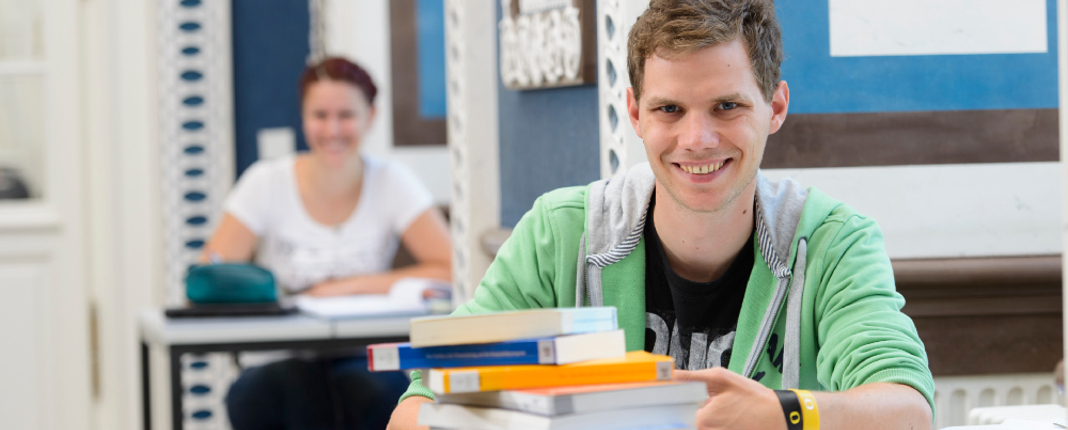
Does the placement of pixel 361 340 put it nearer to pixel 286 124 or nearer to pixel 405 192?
pixel 405 192

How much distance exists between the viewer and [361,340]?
97.2 inches

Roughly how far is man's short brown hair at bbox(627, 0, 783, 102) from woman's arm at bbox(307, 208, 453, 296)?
5.65ft

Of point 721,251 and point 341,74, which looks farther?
point 341,74

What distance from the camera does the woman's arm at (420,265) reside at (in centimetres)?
290

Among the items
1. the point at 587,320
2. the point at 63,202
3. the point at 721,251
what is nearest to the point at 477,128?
the point at 721,251

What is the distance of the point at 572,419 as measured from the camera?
0.91 metres

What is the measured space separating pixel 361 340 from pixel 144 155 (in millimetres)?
1742

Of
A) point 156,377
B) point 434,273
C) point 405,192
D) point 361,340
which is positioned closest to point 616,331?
point 361,340

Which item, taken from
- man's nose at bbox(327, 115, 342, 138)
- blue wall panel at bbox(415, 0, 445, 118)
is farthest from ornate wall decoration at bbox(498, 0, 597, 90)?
blue wall panel at bbox(415, 0, 445, 118)

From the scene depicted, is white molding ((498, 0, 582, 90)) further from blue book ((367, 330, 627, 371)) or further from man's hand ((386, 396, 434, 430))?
blue book ((367, 330, 627, 371))

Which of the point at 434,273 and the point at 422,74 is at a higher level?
the point at 422,74

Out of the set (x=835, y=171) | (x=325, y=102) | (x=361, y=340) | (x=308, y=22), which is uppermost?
(x=308, y=22)

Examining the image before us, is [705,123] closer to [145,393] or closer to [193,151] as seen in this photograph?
[145,393]

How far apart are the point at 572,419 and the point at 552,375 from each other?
0.05 metres
